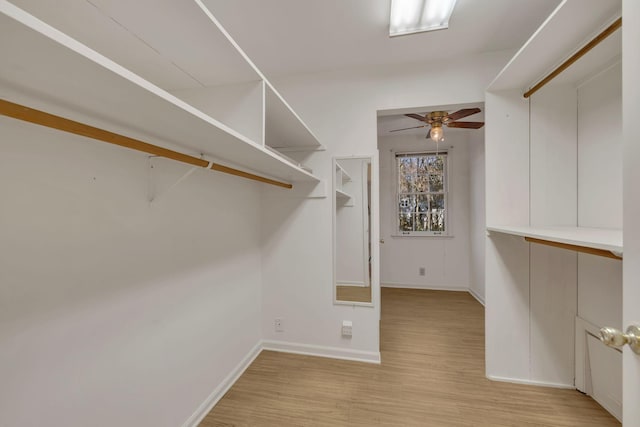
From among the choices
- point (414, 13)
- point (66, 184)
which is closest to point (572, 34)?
point (414, 13)

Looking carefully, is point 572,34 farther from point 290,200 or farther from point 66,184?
point 66,184

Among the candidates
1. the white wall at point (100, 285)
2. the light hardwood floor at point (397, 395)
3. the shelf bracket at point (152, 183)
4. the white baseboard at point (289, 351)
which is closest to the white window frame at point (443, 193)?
the light hardwood floor at point (397, 395)

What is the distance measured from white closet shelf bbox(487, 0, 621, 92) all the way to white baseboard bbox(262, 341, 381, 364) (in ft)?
7.45

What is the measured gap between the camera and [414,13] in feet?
5.31

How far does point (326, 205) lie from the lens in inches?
90.8

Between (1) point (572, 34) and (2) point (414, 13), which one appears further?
(2) point (414, 13)

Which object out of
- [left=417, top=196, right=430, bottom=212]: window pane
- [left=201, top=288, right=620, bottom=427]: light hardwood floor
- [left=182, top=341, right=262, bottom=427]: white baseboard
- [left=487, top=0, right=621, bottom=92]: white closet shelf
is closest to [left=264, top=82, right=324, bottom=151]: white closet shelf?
[left=487, top=0, right=621, bottom=92]: white closet shelf

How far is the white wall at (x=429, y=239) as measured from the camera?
429cm

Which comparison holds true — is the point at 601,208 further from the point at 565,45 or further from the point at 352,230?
the point at 352,230

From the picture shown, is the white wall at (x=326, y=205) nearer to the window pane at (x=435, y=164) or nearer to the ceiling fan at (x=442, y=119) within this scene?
the ceiling fan at (x=442, y=119)

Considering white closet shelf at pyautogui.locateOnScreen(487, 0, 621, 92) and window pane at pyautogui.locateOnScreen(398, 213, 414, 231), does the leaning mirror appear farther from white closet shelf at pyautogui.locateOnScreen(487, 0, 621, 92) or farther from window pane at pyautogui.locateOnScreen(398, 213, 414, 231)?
window pane at pyautogui.locateOnScreen(398, 213, 414, 231)

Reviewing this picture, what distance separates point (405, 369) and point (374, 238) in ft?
3.44

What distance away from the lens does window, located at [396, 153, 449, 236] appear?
4418 millimetres

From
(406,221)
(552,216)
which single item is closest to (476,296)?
(406,221)
